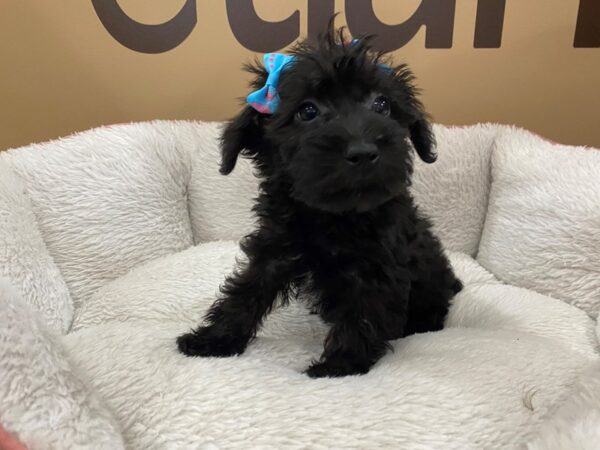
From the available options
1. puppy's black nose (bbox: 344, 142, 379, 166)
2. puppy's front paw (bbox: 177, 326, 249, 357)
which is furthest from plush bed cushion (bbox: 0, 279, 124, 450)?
puppy's black nose (bbox: 344, 142, 379, 166)

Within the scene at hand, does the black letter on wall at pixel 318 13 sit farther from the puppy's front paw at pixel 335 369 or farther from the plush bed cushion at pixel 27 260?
the puppy's front paw at pixel 335 369

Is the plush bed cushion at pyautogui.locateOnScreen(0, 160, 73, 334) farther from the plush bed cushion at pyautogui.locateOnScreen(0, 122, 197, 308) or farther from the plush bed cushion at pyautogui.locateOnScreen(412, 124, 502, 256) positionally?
the plush bed cushion at pyautogui.locateOnScreen(412, 124, 502, 256)

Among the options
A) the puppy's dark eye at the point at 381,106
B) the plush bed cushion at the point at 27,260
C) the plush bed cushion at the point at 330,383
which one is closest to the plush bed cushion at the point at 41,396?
the plush bed cushion at the point at 330,383

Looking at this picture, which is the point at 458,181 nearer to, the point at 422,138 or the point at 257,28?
the point at 422,138

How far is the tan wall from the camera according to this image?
280cm

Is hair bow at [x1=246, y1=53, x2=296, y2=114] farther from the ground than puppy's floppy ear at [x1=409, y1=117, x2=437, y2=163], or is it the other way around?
hair bow at [x1=246, y1=53, x2=296, y2=114]

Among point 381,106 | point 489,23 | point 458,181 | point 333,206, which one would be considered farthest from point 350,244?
point 489,23

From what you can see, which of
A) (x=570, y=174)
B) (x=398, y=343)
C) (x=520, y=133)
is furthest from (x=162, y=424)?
(x=520, y=133)

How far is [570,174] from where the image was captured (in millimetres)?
2205

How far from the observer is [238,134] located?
5.33ft

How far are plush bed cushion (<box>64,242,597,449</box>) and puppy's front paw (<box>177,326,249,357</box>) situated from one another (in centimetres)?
4

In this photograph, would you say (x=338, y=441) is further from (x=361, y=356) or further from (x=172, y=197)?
(x=172, y=197)

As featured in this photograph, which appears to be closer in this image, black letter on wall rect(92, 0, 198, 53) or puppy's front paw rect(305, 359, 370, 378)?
puppy's front paw rect(305, 359, 370, 378)

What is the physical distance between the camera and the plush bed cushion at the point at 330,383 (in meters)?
1.20
